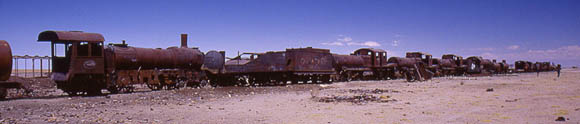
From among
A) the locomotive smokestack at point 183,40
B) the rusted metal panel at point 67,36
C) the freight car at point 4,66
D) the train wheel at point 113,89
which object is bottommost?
the train wheel at point 113,89

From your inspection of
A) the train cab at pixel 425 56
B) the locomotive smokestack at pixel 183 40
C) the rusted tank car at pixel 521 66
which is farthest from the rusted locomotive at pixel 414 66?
the rusted tank car at pixel 521 66

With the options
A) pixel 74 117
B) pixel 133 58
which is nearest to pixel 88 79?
pixel 133 58

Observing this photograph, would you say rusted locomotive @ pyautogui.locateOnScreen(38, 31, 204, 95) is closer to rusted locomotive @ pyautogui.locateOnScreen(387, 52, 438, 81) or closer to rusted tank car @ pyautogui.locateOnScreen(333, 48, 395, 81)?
rusted tank car @ pyautogui.locateOnScreen(333, 48, 395, 81)

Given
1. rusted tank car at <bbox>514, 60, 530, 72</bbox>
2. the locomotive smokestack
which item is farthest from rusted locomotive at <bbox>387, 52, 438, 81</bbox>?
rusted tank car at <bbox>514, 60, 530, 72</bbox>

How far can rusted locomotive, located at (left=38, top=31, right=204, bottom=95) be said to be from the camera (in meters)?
16.9

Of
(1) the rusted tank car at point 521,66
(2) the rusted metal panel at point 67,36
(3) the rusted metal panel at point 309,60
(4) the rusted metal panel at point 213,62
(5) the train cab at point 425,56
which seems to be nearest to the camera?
(2) the rusted metal panel at point 67,36

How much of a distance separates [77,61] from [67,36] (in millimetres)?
1043

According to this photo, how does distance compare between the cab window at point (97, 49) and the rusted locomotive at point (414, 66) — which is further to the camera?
the rusted locomotive at point (414, 66)

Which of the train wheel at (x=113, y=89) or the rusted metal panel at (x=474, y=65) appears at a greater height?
the rusted metal panel at (x=474, y=65)

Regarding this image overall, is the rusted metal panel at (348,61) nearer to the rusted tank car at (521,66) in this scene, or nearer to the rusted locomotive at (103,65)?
the rusted locomotive at (103,65)

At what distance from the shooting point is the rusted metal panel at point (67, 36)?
652 inches

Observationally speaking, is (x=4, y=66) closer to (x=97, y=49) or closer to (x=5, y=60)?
(x=5, y=60)

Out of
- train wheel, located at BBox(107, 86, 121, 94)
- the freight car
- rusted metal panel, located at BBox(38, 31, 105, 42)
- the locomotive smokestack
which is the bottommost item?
train wheel, located at BBox(107, 86, 121, 94)

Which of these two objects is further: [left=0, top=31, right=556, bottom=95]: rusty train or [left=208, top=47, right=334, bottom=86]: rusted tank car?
[left=208, top=47, right=334, bottom=86]: rusted tank car
